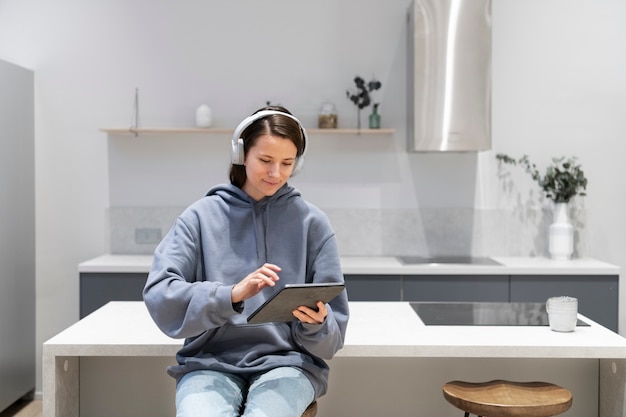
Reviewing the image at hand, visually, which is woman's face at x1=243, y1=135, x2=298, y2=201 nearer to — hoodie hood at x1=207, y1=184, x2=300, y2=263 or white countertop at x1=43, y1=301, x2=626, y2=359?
hoodie hood at x1=207, y1=184, x2=300, y2=263

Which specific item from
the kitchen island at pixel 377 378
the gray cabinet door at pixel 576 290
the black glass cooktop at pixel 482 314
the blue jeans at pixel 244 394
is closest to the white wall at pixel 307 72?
the gray cabinet door at pixel 576 290

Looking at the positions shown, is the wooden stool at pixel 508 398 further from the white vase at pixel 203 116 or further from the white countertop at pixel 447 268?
the white vase at pixel 203 116

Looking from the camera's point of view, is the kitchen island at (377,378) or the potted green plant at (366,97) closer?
the kitchen island at (377,378)

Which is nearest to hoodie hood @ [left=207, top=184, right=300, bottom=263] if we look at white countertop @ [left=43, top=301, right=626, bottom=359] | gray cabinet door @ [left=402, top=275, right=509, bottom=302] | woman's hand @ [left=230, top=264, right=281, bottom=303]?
woman's hand @ [left=230, top=264, right=281, bottom=303]

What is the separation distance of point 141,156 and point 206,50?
0.73 m

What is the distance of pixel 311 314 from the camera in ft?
5.91

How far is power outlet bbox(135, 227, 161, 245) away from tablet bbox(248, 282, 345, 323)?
2.67m

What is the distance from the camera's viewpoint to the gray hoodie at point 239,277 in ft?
6.04

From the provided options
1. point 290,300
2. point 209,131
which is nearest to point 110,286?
point 209,131

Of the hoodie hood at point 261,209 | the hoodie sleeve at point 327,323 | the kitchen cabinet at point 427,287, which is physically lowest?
the kitchen cabinet at point 427,287

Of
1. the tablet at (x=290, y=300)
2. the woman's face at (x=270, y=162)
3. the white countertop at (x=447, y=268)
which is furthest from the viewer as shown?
A: the white countertop at (x=447, y=268)

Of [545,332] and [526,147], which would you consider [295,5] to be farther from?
[545,332]

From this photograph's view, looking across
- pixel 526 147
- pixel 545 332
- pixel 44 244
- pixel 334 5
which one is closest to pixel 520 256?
pixel 526 147

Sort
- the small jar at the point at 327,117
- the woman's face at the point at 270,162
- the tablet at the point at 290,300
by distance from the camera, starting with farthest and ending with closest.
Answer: the small jar at the point at 327,117 → the woman's face at the point at 270,162 → the tablet at the point at 290,300
